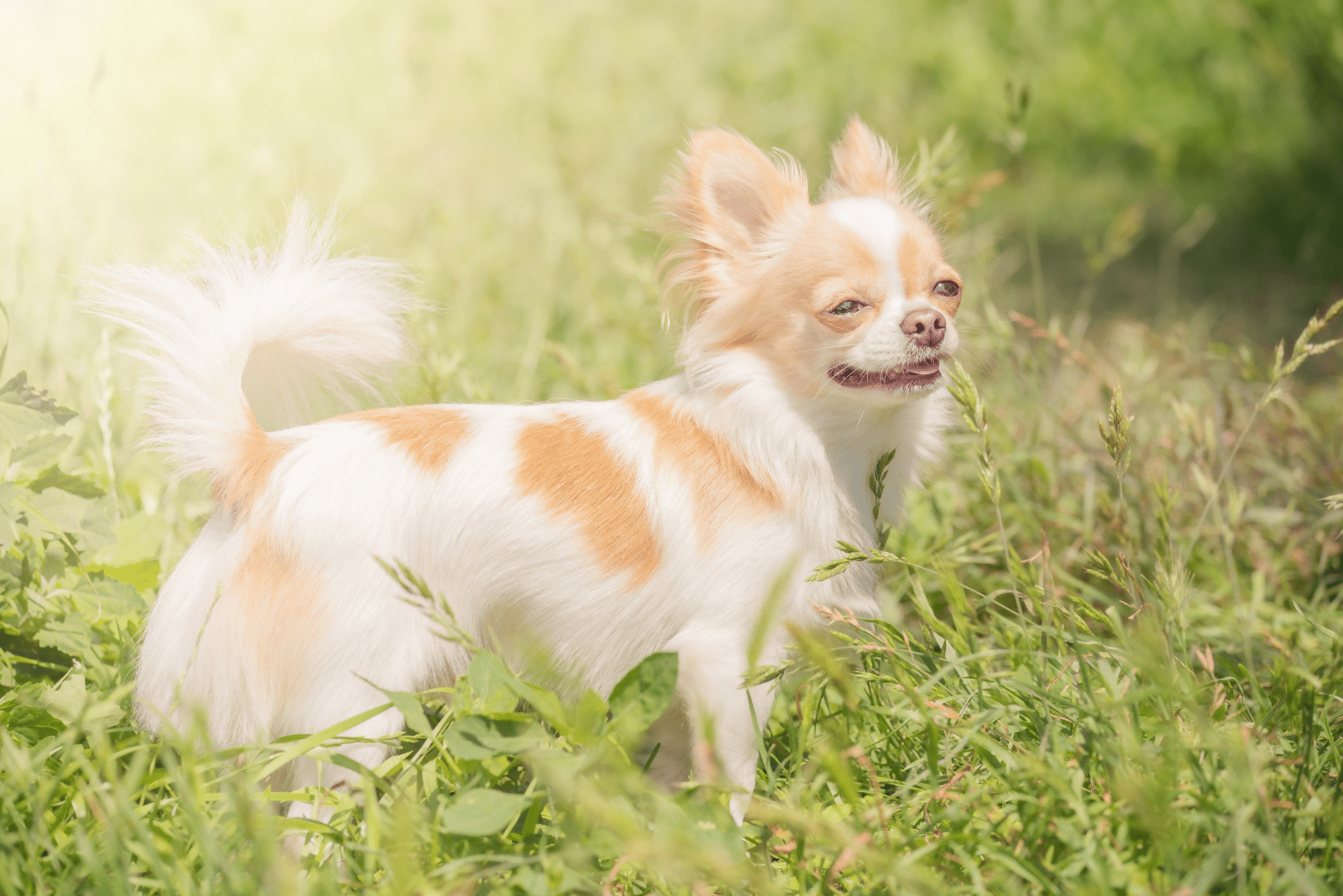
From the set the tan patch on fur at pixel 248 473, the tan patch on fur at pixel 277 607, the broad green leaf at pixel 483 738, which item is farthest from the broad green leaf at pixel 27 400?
the broad green leaf at pixel 483 738

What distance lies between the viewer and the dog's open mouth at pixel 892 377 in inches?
81.4

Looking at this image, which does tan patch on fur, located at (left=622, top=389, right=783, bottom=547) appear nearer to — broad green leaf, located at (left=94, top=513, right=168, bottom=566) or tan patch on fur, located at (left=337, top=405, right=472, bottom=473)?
tan patch on fur, located at (left=337, top=405, right=472, bottom=473)


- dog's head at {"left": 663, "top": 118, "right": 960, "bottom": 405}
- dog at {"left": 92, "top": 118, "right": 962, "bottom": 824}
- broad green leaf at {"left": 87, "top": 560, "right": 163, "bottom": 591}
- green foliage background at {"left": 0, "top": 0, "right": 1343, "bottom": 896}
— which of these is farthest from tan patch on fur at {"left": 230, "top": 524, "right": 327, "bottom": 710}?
dog's head at {"left": 663, "top": 118, "right": 960, "bottom": 405}

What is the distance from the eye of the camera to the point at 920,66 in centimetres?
715

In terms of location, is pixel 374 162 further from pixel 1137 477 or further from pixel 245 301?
pixel 1137 477

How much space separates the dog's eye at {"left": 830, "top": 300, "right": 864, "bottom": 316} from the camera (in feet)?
6.80

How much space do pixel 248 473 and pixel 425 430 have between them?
346mm

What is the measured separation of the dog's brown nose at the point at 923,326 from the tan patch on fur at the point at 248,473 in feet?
4.15

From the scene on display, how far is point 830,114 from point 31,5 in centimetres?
443

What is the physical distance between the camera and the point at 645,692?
1.70 meters

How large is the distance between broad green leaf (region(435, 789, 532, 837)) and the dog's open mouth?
41.3 inches

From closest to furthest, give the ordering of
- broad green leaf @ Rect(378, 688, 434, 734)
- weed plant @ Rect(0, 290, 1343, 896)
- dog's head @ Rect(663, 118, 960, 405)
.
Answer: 1. weed plant @ Rect(0, 290, 1343, 896)
2. broad green leaf @ Rect(378, 688, 434, 734)
3. dog's head @ Rect(663, 118, 960, 405)

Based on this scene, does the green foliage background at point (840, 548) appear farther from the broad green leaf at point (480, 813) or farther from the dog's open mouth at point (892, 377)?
the dog's open mouth at point (892, 377)

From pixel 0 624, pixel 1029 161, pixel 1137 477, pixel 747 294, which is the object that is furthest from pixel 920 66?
pixel 0 624
